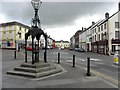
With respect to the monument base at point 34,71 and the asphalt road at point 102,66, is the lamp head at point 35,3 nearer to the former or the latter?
the monument base at point 34,71

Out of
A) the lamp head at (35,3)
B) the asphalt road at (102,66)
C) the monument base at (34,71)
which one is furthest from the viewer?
the lamp head at (35,3)

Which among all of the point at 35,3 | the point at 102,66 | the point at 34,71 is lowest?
the point at 102,66

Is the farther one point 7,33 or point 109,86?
point 7,33

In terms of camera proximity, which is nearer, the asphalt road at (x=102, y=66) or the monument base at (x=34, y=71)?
the monument base at (x=34, y=71)

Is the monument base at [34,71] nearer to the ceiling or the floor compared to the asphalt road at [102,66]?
nearer to the ceiling

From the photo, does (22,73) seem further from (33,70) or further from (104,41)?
(104,41)

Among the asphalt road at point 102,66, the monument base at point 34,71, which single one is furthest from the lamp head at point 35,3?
the asphalt road at point 102,66

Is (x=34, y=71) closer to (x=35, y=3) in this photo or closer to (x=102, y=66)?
(x=35, y=3)

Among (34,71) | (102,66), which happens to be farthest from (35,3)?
(102,66)

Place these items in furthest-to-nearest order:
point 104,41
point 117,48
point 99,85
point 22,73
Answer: point 104,41 < point 117,48 < point 22,73 < point 99,85

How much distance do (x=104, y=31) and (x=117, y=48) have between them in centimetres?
596

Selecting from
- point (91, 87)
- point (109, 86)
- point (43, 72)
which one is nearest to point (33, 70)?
point (43, 72)

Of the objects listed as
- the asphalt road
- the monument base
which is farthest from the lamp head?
the asphalt road

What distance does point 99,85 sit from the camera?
7.85 meters
